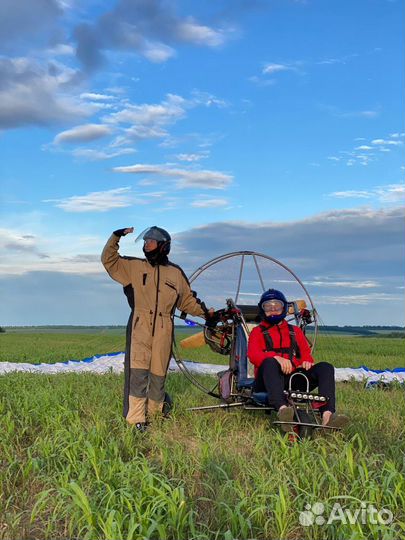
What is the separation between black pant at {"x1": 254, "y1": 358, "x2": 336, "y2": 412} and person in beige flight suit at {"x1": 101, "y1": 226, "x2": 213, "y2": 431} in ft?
3.79

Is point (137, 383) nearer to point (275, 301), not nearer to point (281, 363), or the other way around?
point (281, 363)

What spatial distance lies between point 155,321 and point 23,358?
Result: 405 inches

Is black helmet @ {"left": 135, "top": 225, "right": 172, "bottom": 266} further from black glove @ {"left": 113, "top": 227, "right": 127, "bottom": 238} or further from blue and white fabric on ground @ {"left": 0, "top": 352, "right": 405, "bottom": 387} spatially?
blue and white fabric on ground @ {"left": 0, "top": 352, "right": 405, "bottom": 387}

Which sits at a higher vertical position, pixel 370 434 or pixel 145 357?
pixel 145 357

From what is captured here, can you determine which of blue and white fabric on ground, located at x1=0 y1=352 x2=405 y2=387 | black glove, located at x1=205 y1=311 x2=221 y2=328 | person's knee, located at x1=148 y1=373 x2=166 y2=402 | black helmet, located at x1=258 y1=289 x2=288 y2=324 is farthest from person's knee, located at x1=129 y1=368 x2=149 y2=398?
blue and white fabric on ground, located at x1=0 y1=352 x2=405 y2=387

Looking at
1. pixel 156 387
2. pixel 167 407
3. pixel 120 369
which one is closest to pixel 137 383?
pixel 156 387

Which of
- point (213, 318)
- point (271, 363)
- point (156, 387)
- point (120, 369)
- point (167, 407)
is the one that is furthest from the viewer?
point (120, 369)

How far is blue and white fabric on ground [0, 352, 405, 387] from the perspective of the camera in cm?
1068

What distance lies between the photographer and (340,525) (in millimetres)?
3568

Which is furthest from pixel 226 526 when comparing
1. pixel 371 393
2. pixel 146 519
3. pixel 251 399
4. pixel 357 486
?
pixel 371 393

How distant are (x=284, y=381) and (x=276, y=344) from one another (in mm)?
426

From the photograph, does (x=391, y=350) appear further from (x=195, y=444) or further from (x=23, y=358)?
(x=195, y=444)

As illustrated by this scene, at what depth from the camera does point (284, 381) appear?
19.4 ft

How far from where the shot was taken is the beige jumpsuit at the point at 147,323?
6.32m
